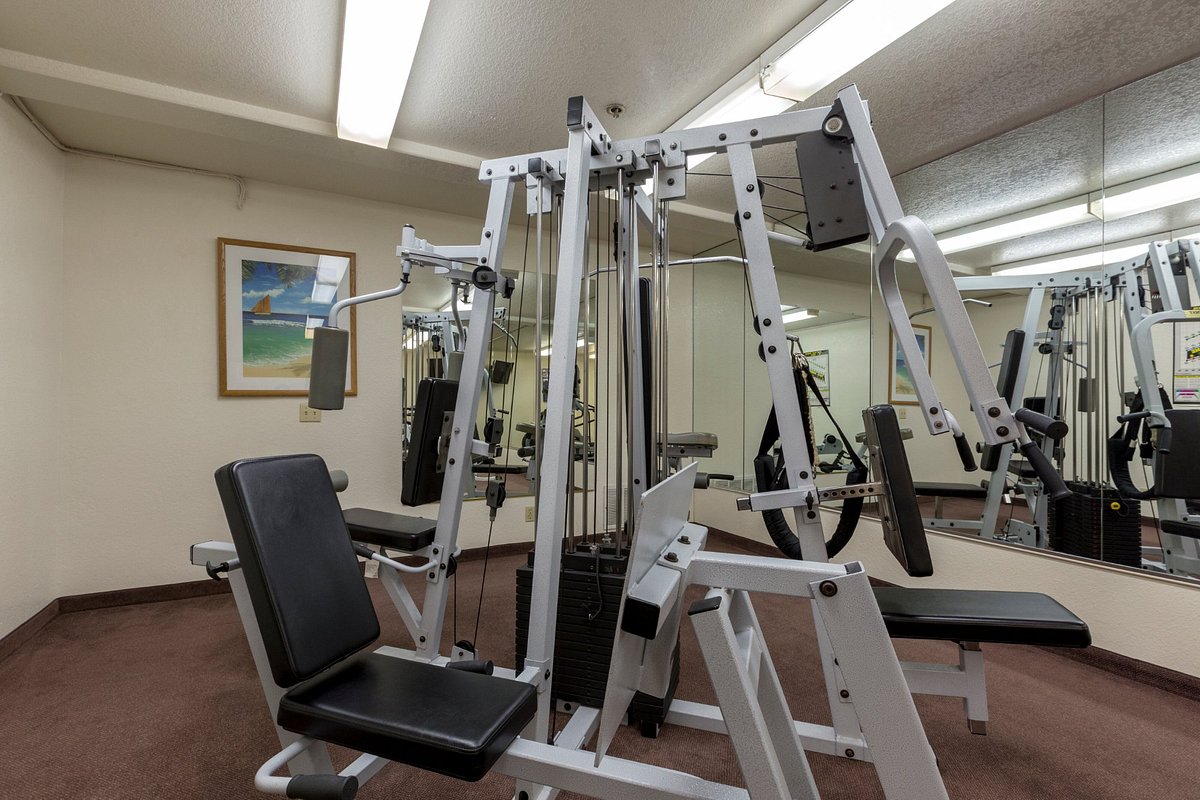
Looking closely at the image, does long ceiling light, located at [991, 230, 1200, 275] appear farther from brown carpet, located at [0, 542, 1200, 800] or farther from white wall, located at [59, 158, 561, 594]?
white wall, located at [59, 158, 561, 594]

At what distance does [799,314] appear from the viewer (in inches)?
160

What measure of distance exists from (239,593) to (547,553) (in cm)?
73

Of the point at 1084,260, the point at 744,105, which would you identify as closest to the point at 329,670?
the point at 744,105

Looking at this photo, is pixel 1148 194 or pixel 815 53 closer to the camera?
pixel 815 53

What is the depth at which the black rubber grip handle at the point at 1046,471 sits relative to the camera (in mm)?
1038

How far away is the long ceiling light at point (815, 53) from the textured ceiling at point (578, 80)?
0.20ft

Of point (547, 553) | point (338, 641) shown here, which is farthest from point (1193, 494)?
point (338, 641)

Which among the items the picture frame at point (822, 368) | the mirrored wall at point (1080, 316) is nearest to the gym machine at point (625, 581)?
the mirrored wall at point (1080, 316)

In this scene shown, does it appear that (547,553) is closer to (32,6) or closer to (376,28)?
(376,28)

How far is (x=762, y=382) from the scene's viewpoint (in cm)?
402

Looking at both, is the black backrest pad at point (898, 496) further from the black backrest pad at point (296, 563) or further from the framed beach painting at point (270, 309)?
the framed beach painting at point (270, 309)

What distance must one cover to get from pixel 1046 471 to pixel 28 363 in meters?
3.64

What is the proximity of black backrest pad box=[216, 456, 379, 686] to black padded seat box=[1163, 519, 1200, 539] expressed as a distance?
2795 millimetres

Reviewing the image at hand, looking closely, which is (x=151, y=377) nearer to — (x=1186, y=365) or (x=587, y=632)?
(x=587, y=632)
